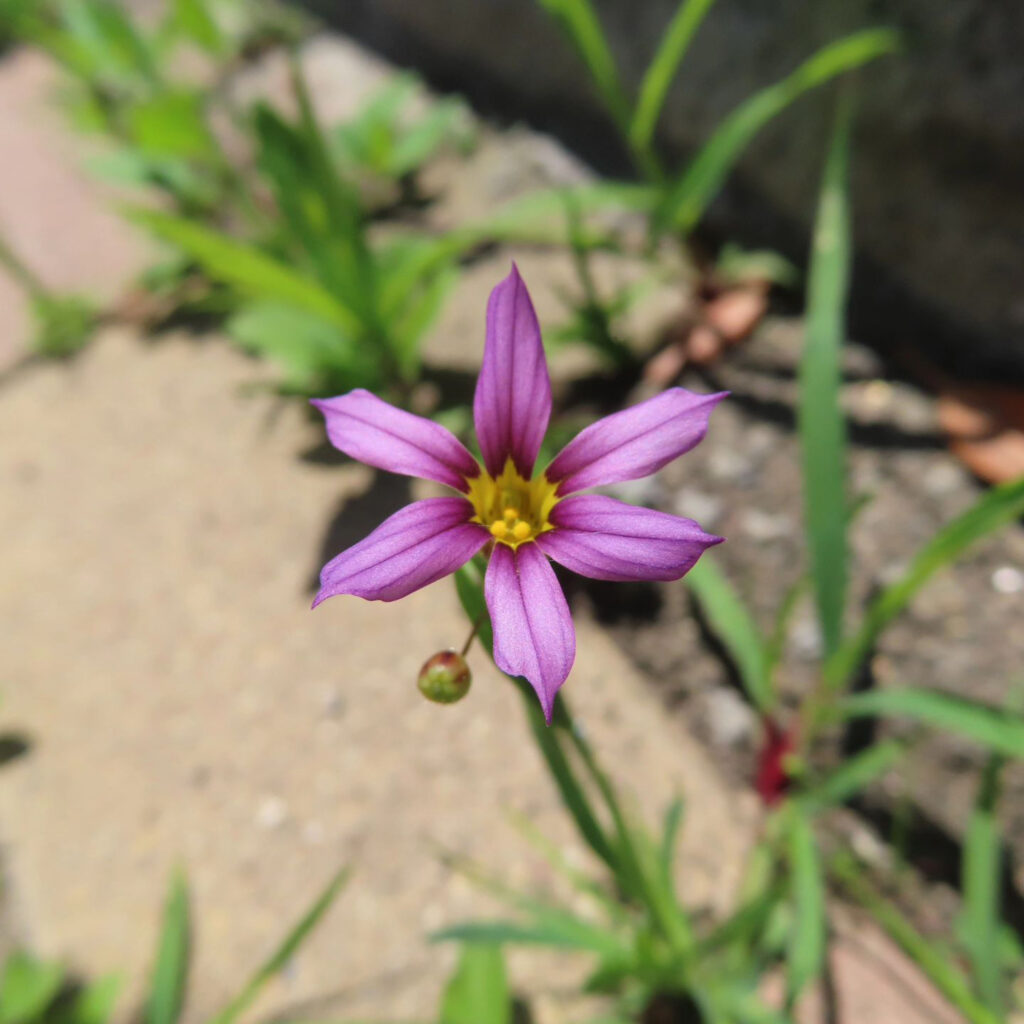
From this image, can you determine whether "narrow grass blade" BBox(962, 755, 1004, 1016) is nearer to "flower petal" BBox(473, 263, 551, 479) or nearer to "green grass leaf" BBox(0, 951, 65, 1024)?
"flower petal" BBox(473, 263, 551, 479)

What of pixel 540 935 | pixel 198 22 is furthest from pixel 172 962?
pixel 198 22

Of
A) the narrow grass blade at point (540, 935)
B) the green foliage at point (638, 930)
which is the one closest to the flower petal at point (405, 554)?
the green foliage at point (638, 930)

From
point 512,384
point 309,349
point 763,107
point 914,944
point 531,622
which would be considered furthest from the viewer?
point 309,349

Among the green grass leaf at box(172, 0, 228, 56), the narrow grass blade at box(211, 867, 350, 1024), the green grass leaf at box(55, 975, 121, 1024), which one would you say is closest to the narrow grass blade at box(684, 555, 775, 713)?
the narrow grass blade at box(211, 867, 350, 1024)

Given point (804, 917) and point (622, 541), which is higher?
point (622, 541)

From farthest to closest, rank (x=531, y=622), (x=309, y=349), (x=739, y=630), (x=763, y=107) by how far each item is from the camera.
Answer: (x=309, y=349)
(x=763, y=107)
(x=739, y=630)
(x=531, y=622)

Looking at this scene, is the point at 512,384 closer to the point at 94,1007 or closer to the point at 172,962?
the point at 172,962
